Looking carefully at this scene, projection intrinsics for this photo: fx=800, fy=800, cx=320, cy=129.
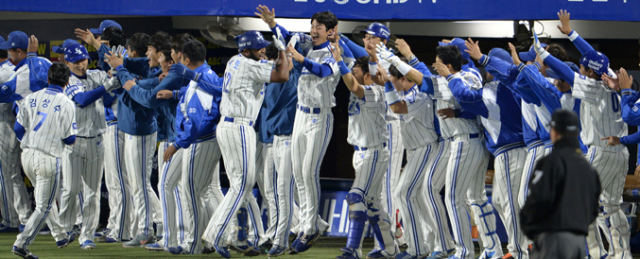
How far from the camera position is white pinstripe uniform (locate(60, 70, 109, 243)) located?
23.8ft

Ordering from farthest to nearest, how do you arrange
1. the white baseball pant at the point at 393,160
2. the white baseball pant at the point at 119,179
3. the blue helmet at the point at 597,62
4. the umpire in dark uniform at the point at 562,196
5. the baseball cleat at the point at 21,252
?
the white baseball pant at the point at 119,179
the white baseball pant at the point at 393,160
the baseball cleat at the point at 21,252
the blue helmet at the point at 597,62
the umpire in dark uniform at the point at 562,196

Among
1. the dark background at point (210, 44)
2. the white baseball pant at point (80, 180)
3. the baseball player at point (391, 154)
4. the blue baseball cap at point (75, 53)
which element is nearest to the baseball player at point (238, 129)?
the baseball player at point (391, 154)

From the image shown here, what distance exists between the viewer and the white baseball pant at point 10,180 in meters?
8.57

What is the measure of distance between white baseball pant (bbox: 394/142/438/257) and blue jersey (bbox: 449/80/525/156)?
529 millimetres

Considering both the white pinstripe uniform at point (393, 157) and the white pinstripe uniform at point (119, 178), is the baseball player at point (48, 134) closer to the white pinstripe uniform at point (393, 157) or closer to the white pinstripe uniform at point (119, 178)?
the white pinstripe uniform at point (119, 178)

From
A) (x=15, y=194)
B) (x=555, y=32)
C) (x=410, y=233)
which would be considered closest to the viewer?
(x=410, y=233)

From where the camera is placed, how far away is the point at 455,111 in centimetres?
597

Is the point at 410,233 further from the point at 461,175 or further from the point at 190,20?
the point at 190,20

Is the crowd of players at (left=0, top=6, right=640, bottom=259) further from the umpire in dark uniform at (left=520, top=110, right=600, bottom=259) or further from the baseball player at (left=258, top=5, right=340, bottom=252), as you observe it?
the umpire in dark uniform at (left=520, top=110, right=600, bottom=259)

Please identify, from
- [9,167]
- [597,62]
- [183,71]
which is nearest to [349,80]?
[183,71]

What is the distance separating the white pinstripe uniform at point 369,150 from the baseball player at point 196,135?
112cm

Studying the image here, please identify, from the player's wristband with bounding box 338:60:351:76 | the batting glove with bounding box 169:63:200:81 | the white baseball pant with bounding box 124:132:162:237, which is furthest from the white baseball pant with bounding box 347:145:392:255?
the white baseball pant with bounding box 124:132:162:237

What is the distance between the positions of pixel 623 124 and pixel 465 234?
1428 millimetres

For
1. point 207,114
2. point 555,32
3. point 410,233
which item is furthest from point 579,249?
point 555,32
